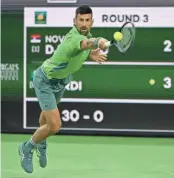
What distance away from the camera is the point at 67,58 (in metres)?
5.78

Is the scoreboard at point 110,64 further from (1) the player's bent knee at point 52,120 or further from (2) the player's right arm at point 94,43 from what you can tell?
(2) the player's right arm at point 94,43

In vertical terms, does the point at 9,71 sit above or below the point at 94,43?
below

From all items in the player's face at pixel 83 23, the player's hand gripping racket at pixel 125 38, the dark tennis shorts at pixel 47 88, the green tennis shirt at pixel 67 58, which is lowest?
the dark tennis shorts at pixel 47 88

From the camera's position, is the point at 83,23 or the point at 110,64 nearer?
the point at 83,23

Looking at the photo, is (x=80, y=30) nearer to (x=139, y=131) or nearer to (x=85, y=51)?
(x=85, y=51)

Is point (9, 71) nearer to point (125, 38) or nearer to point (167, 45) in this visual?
point (167, 45)

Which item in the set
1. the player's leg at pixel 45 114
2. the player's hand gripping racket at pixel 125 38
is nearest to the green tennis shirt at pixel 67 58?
the player's leg at pixel 45 114

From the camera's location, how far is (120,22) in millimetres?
8383

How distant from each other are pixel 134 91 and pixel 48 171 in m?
2.49

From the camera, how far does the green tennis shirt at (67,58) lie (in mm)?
5629

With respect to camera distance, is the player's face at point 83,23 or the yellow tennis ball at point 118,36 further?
the player's face at point 83,23

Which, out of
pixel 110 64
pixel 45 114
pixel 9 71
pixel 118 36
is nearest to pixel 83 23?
pixel 118 36

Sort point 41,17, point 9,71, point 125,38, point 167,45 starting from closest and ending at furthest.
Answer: point 125,38, point 167,45, point 41,17, point 9,71

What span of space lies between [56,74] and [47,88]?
159 millimetres
